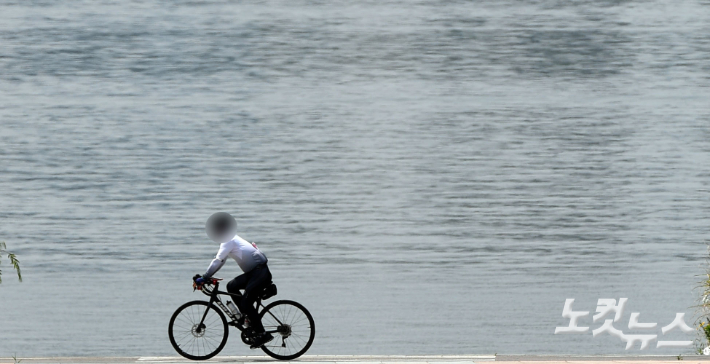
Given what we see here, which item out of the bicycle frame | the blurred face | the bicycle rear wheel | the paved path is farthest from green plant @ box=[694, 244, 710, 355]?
the blurred face

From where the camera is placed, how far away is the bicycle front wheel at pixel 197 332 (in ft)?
26.5

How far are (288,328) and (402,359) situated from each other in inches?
41.9

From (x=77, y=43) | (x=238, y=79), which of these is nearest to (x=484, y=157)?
(x=238, y=79)

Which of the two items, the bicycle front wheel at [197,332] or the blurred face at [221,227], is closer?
the bicycle front wheel at [197,332]

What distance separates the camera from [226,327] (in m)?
8.05

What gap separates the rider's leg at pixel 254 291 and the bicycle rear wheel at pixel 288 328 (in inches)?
3.2

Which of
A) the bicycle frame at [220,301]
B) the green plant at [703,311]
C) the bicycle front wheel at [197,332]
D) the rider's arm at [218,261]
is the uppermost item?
the rider's arm at [218,261]

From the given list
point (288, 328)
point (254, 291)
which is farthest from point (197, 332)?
point (288, 328)

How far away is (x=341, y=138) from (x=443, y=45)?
4.47 feet

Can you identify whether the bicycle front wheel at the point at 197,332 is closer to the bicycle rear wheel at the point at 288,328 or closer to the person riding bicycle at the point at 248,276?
the person riding bicycle at the point at 248,276

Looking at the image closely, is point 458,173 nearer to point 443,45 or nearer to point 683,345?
point 443,45

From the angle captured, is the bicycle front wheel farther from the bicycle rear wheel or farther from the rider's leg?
the bicycle rear wheel

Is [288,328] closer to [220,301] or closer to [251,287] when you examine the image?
[251,287]

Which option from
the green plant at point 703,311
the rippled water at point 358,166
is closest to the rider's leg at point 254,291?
the rippled water at point 358,166
